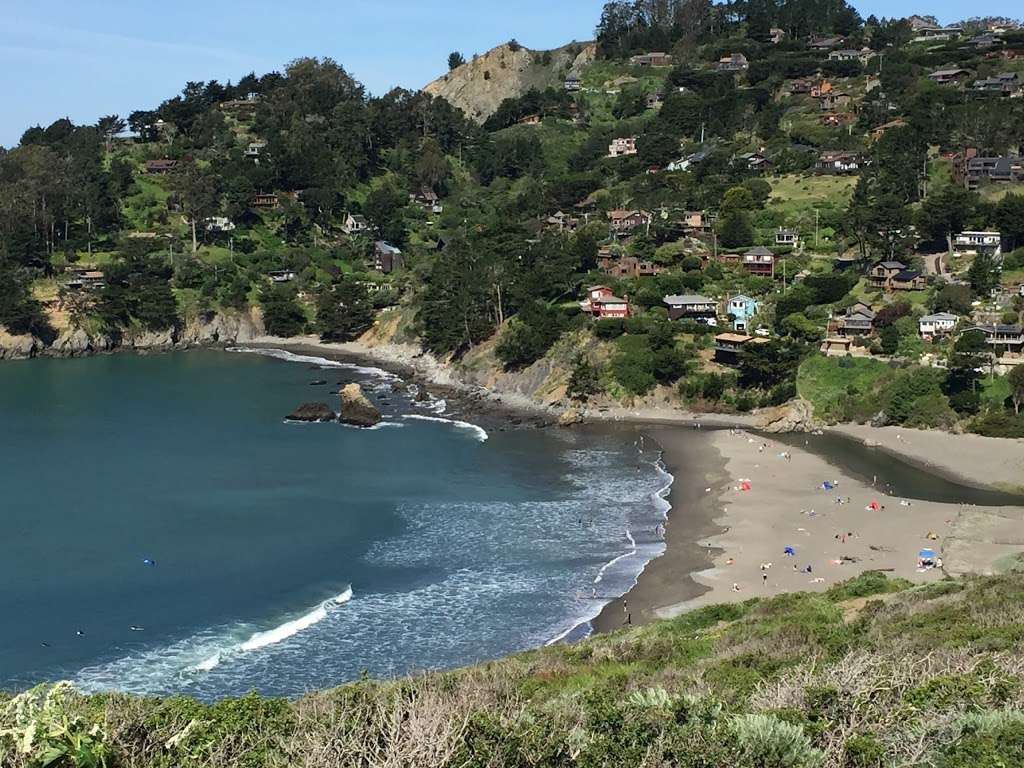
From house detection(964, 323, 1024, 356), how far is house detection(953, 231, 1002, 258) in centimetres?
1737

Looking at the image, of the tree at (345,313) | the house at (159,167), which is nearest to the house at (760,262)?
the tree at (345,313)

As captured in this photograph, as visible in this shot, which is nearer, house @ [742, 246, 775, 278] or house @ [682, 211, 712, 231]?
house @ [742, 246, 775, 278]

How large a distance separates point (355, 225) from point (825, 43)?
3030 inches

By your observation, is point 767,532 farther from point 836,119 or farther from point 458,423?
point 836,119

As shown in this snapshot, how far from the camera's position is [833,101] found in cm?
13312

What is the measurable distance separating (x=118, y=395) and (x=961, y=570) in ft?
200

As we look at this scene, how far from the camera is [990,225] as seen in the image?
85.8 metres

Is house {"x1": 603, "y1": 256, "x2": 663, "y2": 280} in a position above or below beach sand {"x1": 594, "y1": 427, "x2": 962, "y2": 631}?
above

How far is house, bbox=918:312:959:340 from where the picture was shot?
71500mm

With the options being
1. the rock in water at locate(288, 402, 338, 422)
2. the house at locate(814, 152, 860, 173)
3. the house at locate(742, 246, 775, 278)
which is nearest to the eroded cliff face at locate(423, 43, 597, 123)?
the house at locate(814, 152, 860, 173)

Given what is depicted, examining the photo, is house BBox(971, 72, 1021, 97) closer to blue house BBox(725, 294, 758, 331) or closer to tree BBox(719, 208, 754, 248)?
tree BBox(719, 208, 754, 248)

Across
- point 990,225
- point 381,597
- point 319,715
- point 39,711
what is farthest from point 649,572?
point 990,225

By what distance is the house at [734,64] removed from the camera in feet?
497

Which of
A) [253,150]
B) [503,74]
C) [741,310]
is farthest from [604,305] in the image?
[503,74]
